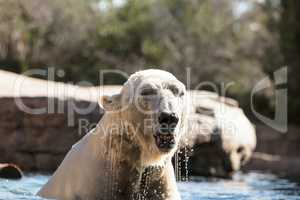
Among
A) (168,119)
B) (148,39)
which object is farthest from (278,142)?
(168,119)

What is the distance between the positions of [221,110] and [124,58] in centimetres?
1152

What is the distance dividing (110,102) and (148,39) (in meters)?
16.7

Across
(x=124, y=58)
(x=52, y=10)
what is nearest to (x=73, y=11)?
(x=52, y=10)

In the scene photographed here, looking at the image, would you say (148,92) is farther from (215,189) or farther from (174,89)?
(215,189)

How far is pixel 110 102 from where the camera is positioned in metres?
4.46

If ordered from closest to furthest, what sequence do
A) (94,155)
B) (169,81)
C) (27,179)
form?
(169,81) → (94,155) → (27,179)

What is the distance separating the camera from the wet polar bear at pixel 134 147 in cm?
419

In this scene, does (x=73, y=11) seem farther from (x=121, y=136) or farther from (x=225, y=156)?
(x=121, y=136)

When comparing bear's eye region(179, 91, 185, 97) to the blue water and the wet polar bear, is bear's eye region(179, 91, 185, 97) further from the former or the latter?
the blue water

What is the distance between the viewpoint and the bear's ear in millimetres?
4438

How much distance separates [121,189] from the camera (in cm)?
450

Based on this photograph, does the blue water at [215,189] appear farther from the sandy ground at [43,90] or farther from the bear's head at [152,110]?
the sandy ground at [43,90]

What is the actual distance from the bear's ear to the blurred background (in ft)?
47.5

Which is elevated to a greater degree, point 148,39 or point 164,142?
point 148,39
